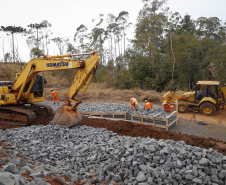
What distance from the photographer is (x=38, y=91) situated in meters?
9.01

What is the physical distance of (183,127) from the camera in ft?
30.2

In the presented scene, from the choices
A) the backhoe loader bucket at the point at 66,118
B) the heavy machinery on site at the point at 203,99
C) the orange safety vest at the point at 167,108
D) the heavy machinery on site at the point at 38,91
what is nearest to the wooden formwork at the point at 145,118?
the orange safety vest at the point at 167,108

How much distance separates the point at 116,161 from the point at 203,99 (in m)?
9.24

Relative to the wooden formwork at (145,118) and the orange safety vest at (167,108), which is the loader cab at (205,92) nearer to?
the orange safety vest at (167,108)

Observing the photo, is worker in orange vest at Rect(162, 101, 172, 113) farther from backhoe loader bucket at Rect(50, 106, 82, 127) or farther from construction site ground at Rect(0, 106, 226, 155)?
backhoe loader bucket at Rect(50, 106, 82, 127)

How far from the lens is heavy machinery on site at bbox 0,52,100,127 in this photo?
6859 millimetres

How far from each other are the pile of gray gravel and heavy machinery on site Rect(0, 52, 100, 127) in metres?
1.40

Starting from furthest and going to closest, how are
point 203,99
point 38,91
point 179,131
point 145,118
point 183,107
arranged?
point 183,107, point 203,99, point 38,91, point 145,118, point 179,131

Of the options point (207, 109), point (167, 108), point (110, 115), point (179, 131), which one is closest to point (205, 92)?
point (207, 109)

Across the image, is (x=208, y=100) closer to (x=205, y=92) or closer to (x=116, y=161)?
(x=205, y=92)

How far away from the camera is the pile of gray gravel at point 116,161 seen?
3.87 m

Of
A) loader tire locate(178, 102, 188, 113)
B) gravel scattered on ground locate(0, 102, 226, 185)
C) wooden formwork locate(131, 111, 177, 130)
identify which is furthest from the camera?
loader tire locate(178, 102, 188, 113)

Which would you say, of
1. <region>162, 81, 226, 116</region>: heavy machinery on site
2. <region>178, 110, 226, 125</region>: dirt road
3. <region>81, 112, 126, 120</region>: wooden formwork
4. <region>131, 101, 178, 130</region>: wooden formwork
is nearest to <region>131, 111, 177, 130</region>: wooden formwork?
<region>131, 101, 178, 130</region>: wooden formwork

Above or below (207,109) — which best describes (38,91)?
above
